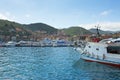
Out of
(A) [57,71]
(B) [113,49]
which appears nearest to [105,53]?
(B) [113,49]

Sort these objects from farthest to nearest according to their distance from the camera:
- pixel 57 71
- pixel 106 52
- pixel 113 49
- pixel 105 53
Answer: pixel 105 53 → pixel 106 52 → pixel 113 49 → pixel 57 71

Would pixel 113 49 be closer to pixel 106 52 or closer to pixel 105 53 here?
pixel 106 52

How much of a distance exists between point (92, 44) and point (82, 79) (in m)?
23.5

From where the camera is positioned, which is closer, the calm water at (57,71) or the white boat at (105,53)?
the calm water at (57,71)

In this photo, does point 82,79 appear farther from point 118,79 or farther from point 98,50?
point 98,50

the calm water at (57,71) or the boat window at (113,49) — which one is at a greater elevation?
the boat window at (113,49)

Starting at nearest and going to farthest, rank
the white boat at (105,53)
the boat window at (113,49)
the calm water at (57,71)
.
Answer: the calm water at (57,71)
the white boat at (105,53)
the boat window at (113,49)

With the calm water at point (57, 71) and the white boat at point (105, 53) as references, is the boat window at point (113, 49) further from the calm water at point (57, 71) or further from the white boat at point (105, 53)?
the calm water at point (57, 71)

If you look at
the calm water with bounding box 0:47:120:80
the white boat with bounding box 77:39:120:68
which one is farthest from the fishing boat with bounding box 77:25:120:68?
the calm water with bounding box 0:47:120:80

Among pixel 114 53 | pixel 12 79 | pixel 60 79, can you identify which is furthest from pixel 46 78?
pixel 114 53

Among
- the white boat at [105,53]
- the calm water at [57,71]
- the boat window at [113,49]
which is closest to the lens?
the calm water at [57,71]

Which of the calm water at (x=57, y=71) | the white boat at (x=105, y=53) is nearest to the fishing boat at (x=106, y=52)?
the white boat at (x=105, y=53)

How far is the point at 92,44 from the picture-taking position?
2216 inches

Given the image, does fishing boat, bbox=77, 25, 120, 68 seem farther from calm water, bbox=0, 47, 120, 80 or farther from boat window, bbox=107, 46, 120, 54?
calm water, bbox=0, 47, 120, 80
